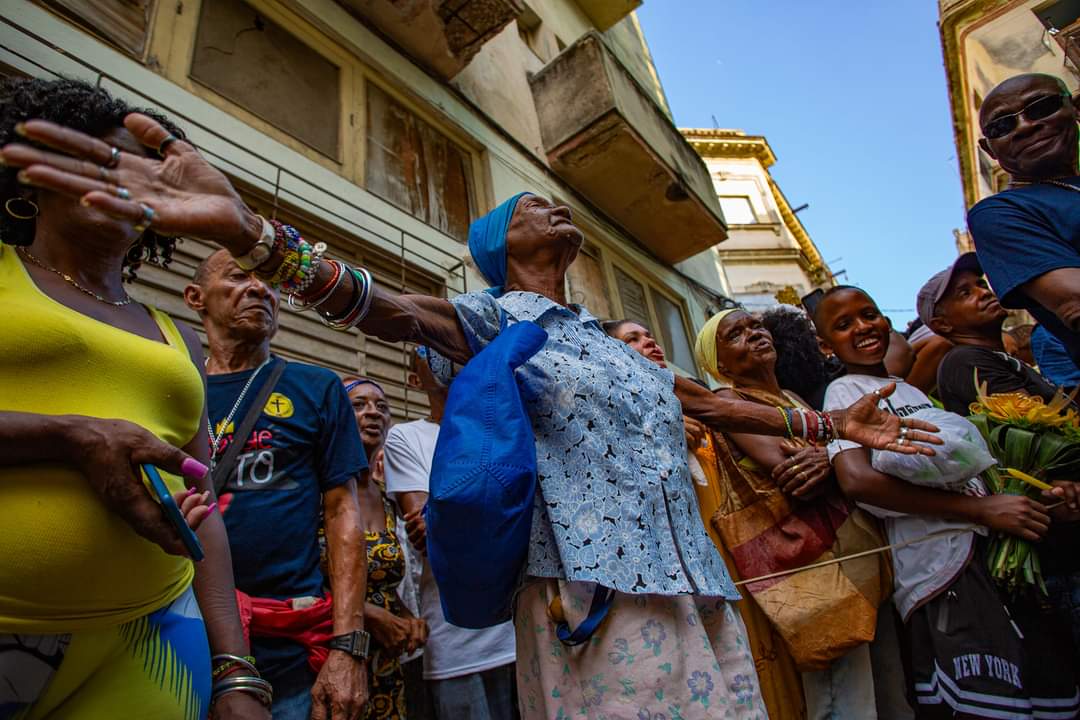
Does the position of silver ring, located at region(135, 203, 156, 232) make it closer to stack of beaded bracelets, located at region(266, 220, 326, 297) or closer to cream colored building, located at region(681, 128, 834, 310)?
stack of beaded bracelets, located at region(266, 220, 326, 297)

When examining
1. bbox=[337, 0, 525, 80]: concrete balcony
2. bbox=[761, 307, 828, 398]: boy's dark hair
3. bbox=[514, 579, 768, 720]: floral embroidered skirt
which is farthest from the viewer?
bbox=[337, 0, 525, 80]: concrete balcony

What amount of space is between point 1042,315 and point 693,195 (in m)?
7.81

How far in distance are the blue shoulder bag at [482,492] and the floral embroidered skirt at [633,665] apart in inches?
5.2

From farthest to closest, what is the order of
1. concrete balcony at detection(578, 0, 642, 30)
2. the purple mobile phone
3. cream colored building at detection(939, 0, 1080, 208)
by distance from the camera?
concrete balcony at detection(578, 0, 642, 30) → cream colored building at detection(939, 0, 1080, 208) → the purple mobile phone

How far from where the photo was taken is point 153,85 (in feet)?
13.0

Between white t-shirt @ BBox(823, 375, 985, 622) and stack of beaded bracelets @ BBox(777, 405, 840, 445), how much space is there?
8.7 inches

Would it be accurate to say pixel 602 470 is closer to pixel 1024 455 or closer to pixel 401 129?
pixel 1024 455

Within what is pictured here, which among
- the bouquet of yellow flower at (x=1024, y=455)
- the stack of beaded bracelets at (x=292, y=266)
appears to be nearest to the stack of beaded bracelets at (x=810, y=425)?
the bouquet of yellow flower at (x=1024, y=455)

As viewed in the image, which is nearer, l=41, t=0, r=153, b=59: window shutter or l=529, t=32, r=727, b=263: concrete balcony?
l=41, t=0, r=153, b=59: window shutter

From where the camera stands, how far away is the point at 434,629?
2674mm

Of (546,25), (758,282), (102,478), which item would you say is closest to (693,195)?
(546,25)

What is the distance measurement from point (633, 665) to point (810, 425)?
1210 mm

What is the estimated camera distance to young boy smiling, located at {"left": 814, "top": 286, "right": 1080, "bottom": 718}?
1.95 metres

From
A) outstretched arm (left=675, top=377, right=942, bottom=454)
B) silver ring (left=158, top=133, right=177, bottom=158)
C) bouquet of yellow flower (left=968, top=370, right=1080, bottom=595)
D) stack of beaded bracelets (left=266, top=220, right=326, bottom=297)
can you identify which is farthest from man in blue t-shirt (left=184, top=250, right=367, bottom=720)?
bouquet of yellow flower (left=968, top=370, right=1080, bottom=595)
